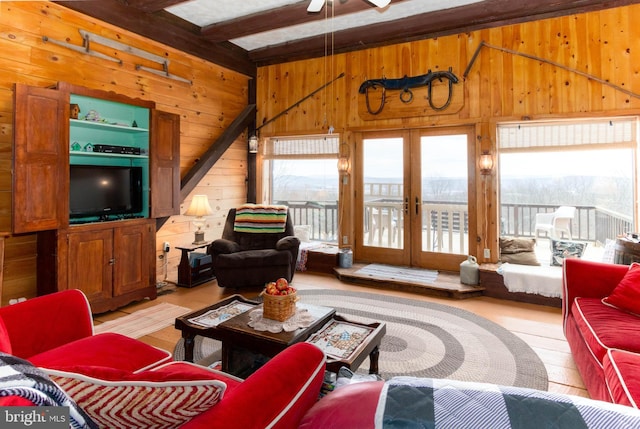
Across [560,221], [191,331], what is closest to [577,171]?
[560,221]

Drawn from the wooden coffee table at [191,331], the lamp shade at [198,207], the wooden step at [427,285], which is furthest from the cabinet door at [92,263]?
the wooden step at [427,285]

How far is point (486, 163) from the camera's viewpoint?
4453 millimetres

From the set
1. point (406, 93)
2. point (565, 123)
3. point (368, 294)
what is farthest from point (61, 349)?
point (565, 123)

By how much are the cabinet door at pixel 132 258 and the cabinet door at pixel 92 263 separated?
0.24 feet

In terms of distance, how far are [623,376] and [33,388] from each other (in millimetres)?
2047

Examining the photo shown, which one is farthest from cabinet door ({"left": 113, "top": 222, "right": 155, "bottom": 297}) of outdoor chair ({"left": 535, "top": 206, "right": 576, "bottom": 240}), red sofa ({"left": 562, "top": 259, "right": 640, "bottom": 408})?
outdoor chair ({"left": 535, "top": 206, "right": 576, "bottom": 240})

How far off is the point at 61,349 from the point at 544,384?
9.11ft

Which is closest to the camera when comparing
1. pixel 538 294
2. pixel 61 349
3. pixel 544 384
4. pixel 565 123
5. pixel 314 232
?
pixel 61 349

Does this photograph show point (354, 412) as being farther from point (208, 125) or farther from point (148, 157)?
point (208, 125)

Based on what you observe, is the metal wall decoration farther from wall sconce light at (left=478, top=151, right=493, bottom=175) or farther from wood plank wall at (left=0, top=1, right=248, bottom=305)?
wood plank wall at (left=0, top=1, right=248, bottom=305)

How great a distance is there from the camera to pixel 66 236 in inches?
128

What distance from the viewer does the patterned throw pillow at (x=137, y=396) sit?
793 millimetres

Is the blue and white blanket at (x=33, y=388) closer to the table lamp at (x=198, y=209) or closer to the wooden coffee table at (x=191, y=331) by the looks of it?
the wooden coffee table at (x=191, y=331)

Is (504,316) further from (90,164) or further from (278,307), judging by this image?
(90,164)
